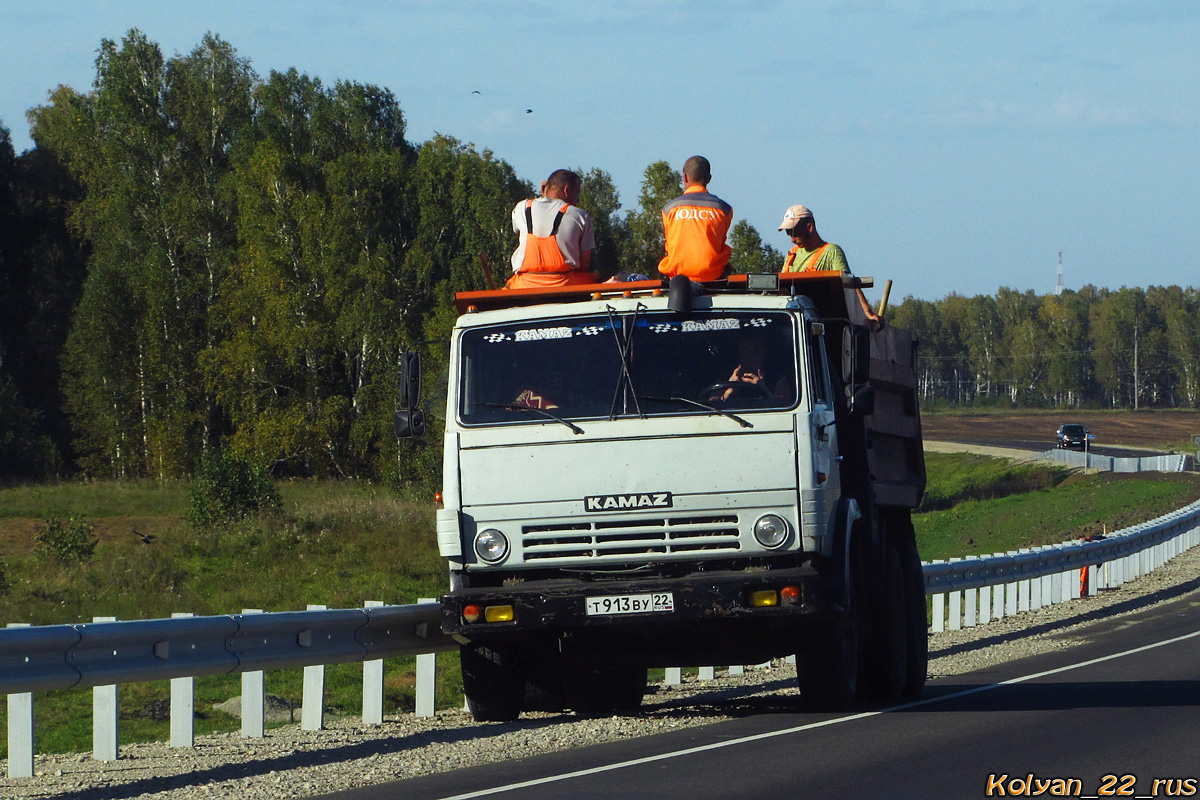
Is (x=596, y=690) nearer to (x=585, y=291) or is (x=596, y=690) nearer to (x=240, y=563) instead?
(x=585, y=291)

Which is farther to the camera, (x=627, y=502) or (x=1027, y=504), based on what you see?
(x=1027, y=504)

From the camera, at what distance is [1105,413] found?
13288 centimetres

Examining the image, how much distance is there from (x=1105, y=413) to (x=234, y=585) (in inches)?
4343

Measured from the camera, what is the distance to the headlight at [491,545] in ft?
31.5

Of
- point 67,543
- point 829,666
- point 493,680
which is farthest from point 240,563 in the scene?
point 829,666

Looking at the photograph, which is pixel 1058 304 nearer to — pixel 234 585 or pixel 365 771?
pixel 234 585

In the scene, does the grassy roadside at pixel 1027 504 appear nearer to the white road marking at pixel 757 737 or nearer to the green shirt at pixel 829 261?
the white road marking at pixel 757 737

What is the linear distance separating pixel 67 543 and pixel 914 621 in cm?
2903

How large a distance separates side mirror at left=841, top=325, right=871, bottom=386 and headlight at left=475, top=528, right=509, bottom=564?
7.95 ft

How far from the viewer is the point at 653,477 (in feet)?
30.7

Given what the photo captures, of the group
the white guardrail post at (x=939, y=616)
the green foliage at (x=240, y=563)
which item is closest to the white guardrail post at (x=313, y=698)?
the green foliage at (x=240, y=563)

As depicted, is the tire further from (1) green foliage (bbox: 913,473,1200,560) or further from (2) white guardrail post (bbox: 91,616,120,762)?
(1) green foliage (bbox: 913,473,1200,560)

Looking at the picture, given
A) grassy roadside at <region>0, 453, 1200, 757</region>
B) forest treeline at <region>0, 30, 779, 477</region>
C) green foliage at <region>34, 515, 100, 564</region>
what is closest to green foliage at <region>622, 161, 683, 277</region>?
forest treeline at <region>0, 30, 779, 477</region>

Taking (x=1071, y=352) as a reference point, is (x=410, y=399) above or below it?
Result: below
